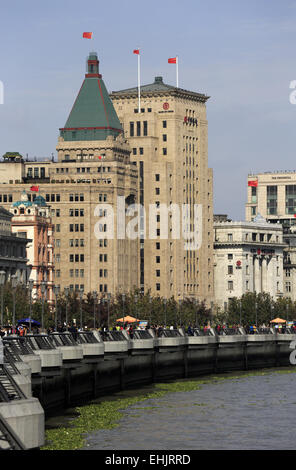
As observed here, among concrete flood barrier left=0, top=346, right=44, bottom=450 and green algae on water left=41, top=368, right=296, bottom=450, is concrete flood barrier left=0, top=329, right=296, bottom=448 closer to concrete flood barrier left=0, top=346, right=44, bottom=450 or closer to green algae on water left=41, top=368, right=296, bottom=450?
concrete flood barrier left=0, top=346, right=44, bottom=450

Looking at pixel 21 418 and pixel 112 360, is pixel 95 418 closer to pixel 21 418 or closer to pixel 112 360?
pixel 112 360

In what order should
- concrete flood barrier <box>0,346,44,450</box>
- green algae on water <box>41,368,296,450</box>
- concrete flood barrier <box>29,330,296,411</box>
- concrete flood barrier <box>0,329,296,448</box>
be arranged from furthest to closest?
concrete flood barrier <box>29,330,296,411</box> < green algae on water <box>41,368,296,450</box> < concrete flood barrier <box>0,329,296,448</box> < concrete flood barrier <box>0,346,44,450</box>

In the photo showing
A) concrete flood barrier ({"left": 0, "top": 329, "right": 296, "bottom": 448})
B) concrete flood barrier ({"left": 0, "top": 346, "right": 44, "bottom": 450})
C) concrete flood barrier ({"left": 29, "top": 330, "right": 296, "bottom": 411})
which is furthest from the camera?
concrete flood barrier ({"left": 29, "top": 330, "right": 296, "bottom": 411})

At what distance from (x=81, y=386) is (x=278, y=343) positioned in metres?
80.4

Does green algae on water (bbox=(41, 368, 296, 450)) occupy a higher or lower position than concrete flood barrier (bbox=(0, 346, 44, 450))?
lower

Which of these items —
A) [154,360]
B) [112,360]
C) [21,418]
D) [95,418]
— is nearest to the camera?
[21,418]

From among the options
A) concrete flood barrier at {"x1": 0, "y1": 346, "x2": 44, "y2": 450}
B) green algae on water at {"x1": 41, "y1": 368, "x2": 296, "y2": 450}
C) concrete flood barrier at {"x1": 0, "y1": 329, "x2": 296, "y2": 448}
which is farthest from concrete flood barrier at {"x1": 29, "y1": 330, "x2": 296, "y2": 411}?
concrete flood barrier at {"x1": 0, "y1": 346, "x2": 44, "y2": 450}

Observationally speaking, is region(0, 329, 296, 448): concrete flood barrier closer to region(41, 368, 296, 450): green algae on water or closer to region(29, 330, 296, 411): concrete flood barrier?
region(29, 330, 296, 411): concrete flood barrier

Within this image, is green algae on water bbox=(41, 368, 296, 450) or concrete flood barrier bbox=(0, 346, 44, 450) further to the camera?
green algae on water bbox=(41, 368, 296, 450)

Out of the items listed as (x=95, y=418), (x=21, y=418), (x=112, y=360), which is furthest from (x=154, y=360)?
(x=21, y=418)

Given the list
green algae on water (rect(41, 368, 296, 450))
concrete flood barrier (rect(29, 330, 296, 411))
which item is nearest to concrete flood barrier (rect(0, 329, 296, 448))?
concrete flood barrier (rect(29, 330, 296, 411))

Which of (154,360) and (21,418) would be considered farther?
(154,360)
